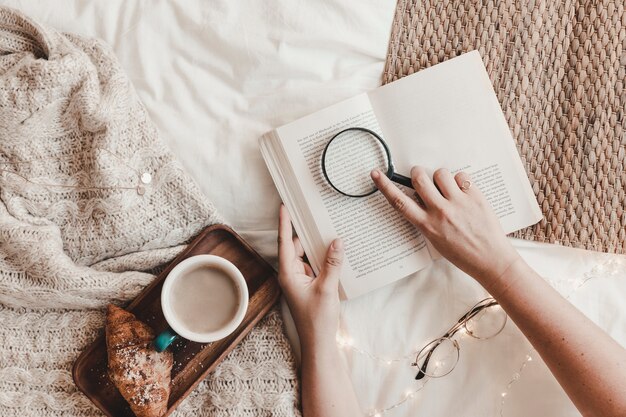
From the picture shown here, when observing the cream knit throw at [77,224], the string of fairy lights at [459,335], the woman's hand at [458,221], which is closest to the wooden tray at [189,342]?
the cream knit throw at [77,224]

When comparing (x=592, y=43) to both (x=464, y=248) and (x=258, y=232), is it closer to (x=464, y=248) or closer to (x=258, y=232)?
(x=464, y=248)

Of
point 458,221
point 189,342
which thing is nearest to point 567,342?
point 458,221

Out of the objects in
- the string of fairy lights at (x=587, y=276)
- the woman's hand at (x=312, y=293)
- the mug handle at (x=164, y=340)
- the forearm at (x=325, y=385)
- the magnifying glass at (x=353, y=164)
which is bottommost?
the string of fairy lights at (x=587, y=276)

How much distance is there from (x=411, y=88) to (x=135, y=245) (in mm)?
585

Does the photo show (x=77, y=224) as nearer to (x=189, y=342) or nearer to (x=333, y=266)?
(x=189, y=342)

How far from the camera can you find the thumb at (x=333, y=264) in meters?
0.94

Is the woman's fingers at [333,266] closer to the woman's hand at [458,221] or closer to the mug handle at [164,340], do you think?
the woman's hand at [458,221]

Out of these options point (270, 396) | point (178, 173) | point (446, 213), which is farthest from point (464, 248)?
point (178, 173)

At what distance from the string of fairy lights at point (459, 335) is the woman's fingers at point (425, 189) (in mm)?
252

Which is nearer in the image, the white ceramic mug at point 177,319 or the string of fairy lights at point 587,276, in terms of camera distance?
the white ceramic mug at point 177,319

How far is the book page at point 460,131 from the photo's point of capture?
99cm

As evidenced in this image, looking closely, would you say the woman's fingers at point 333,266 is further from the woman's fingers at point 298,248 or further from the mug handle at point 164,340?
the mug handle at point 164,340

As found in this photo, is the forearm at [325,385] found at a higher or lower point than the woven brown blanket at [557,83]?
lower

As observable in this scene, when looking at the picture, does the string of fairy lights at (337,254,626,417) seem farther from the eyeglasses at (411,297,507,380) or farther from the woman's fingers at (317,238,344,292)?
the woman's fingers at (317,238,344,292)
